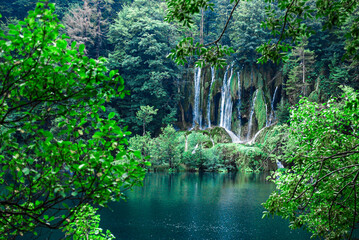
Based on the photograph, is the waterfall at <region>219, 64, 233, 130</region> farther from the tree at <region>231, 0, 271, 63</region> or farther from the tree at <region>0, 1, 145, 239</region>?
the tree at <region>0, 1, 145, 239</region>

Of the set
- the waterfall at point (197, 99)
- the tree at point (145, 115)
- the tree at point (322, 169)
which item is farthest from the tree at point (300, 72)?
the tree at point (322, 169)

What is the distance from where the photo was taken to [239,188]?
18.5 metres

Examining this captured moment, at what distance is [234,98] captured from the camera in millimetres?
31281

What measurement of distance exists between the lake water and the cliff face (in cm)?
1155

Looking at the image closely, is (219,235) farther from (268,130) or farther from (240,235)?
(268,130)

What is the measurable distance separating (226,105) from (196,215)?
65.8 feet

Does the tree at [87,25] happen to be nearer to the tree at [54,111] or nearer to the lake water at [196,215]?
the lake water at [196,215]

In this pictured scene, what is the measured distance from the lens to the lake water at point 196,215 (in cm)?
1065

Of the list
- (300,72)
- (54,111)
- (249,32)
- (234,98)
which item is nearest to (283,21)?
(54,111)

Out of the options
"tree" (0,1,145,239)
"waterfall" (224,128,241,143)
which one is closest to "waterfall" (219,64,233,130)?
"waterfall" (224,128,241,143)

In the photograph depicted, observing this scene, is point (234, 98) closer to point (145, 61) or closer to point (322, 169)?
point (145, 61)

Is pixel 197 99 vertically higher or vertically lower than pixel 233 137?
higher

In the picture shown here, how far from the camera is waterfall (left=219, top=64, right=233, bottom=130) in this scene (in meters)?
31.4

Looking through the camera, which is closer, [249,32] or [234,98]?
[249,32]
